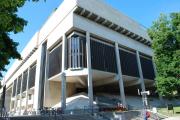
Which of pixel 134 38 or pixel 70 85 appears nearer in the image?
pixel 70 85

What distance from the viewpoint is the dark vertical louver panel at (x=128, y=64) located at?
40.4m

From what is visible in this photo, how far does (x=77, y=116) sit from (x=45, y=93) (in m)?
18.3

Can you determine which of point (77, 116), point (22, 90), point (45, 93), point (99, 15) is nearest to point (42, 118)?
point (77, 116)

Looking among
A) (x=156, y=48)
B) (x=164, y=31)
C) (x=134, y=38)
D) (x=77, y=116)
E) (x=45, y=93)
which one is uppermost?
(x=134, y=38)

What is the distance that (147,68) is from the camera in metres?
47.6

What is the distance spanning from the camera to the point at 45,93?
39.4 metres

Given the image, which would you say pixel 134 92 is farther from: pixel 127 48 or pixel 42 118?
pixel 42 118

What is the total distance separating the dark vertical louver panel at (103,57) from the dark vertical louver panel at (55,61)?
5837 mm

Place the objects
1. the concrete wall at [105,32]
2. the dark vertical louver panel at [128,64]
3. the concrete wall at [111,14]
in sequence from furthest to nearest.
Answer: the dark vertical louver panel at [128,64], the concrete wall at [111,14], the concrete wall at [105,32]

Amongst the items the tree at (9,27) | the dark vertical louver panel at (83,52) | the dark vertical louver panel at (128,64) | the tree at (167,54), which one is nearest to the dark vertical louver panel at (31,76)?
the dark vertical louver panel at (83,52)

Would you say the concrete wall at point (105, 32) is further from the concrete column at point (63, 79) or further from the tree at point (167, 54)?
the tree at point (167, 54)

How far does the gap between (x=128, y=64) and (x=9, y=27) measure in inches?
1368

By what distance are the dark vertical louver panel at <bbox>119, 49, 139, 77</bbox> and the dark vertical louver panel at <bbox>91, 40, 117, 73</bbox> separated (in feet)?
8.60

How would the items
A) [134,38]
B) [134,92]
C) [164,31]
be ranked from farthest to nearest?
[134,92] < [134,38] < [164,31]
